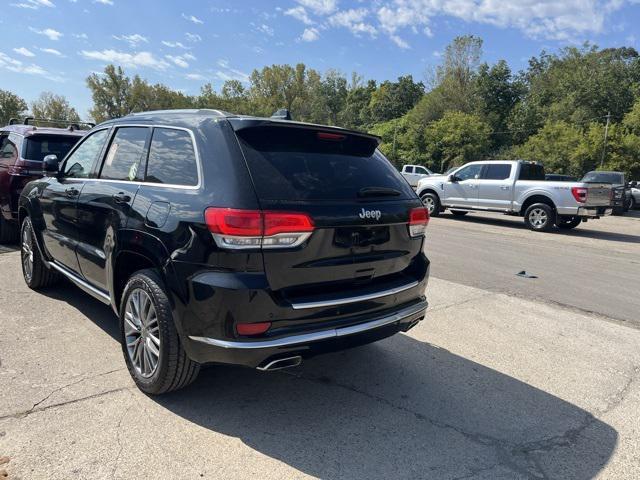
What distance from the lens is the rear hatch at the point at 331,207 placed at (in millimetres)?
2812

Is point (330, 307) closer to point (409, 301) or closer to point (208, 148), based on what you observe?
point (409, 301)

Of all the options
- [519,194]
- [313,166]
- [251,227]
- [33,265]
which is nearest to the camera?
[251,227]

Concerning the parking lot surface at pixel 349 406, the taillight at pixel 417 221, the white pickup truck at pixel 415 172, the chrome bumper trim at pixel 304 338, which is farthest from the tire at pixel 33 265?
the white pickup truck at pixel 415 172

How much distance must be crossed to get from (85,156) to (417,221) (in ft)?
10.3

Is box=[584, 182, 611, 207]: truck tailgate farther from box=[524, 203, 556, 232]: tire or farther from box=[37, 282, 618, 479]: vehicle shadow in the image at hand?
box=[37, 282, 618, 479]: vehicle shadow

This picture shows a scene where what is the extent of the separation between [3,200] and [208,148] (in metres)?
5.85

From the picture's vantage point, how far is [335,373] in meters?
3.79

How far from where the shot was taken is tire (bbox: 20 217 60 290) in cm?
525

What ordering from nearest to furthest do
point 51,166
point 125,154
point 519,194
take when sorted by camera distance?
point 125,154 < point 51,166 < point 519,194

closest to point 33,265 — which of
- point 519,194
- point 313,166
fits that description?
point 313,166

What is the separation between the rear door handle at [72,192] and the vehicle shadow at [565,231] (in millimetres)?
12927

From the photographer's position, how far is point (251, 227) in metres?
2.67

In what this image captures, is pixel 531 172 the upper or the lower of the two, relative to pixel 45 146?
upper

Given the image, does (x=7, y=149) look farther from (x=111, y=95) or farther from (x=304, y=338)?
(x=111, y=95)
